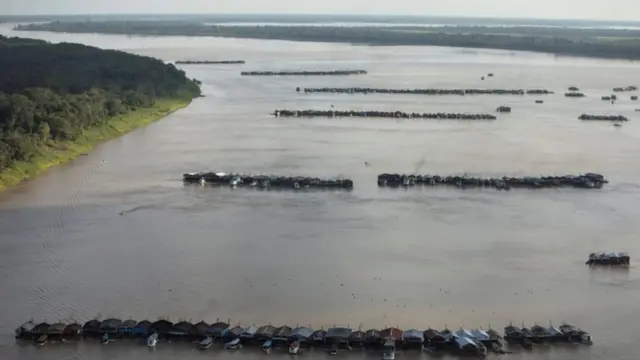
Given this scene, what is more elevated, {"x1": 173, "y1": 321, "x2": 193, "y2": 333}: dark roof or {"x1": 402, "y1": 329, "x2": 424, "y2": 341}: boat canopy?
{"x1": 402, "y1": 329, "x2": 424, "y2": 341}: boat canopy

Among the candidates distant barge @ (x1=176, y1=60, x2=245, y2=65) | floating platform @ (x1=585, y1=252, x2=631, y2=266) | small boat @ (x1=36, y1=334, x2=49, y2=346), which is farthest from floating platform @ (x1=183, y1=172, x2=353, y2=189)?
distant barge @ (x1=176, y1=60, x2=245, y2=65)

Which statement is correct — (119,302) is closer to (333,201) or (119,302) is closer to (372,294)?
(372,294)

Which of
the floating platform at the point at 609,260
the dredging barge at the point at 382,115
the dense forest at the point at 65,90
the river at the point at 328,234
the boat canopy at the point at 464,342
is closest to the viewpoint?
the boat canopy at the point at 464,342

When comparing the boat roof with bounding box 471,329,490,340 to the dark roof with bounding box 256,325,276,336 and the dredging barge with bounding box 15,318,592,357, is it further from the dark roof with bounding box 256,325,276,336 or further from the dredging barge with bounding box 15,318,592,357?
the dark roof with bounding box 256,325,276,336

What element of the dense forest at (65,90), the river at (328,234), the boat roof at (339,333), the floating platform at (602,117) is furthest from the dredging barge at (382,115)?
the boat roof at (339,333)

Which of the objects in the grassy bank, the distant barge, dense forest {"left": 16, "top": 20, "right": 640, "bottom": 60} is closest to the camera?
the grassy bank

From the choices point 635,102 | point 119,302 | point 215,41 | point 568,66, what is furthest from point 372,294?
point 215,41

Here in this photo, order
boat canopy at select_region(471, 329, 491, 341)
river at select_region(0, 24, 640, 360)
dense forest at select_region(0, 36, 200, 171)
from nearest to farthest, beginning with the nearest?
boat canopy at select_region(471, 329, 491, 341)
river at select_region(0, 24, 640, 360)
dense forest at select_region(0, 36, 200, 171)

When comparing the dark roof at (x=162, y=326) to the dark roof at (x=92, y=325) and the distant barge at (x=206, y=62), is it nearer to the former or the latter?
the dark roof at (x=92, y=325)
